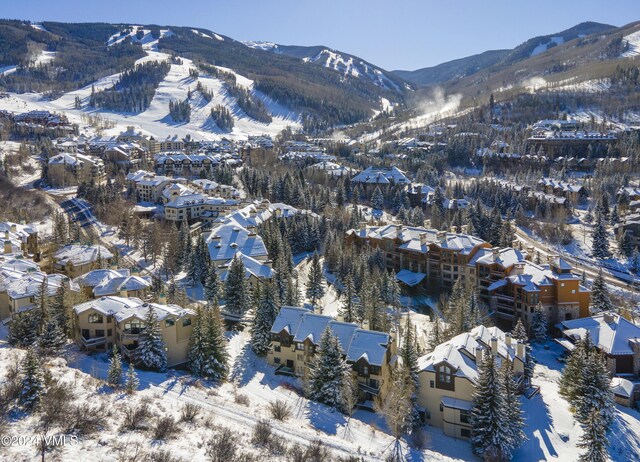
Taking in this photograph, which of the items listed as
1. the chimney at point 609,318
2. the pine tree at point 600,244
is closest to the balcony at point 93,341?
the chimney at point 609,318

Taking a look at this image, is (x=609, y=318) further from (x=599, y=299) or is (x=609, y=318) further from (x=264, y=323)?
(x=264, y=323)

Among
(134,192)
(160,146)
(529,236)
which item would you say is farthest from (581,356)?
(160,146)

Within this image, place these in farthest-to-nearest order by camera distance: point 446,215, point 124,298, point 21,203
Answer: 1. point 446,215
2. point 21,203
3. point 124,298

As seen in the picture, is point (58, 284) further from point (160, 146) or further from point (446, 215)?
point (160, 146)

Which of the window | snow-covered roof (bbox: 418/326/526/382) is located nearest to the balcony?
the window

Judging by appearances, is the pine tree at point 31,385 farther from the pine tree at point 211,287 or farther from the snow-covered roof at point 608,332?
the snow-covered roof at point 608,332

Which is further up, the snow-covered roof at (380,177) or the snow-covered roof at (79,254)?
the snow-covered roof at (79,254)

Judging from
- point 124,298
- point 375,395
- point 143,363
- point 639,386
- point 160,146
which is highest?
point 160,146
